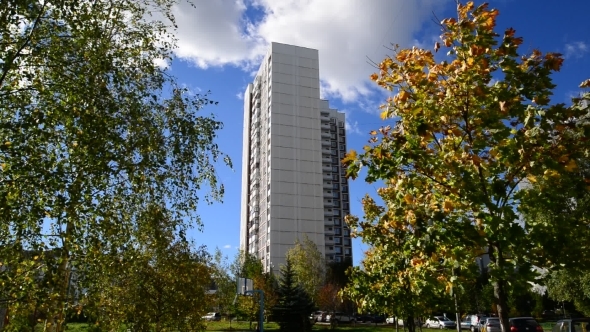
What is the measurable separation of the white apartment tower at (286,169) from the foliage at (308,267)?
16.3 m

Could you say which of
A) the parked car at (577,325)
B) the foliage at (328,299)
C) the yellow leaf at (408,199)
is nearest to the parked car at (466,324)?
the foliage at (328,299)

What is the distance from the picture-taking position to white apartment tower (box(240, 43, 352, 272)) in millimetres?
79500

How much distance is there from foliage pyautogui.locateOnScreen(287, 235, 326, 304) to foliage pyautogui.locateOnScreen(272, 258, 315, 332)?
785 centimetres

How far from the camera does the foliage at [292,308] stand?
1506 inches

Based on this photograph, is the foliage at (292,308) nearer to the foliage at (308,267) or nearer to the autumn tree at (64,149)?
the foliage at (308,267)

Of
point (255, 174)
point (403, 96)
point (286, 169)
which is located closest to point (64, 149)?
point (403, 96)

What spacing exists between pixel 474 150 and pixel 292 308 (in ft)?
114

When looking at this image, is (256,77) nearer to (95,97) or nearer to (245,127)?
(245,127)

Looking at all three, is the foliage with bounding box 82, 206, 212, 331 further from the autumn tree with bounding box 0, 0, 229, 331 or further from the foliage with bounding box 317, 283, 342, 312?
the foliage with bounding box 317, 283, 342, 312

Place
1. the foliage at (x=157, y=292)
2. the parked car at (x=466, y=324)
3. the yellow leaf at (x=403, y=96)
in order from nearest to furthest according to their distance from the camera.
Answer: the yellow leaf at (x=403, y=96) → the foliage at (x=157, y=292) → the parked car at (x=466, y=324)

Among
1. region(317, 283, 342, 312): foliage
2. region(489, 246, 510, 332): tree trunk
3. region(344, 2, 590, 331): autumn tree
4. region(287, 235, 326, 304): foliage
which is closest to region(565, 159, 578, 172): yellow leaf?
region(344, 2, 590, 331): autumn tree

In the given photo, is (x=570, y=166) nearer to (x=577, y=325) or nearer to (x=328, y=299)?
(x=577, y=325)

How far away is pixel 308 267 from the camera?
5378 centimetres

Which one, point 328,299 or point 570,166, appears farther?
point 328,299
